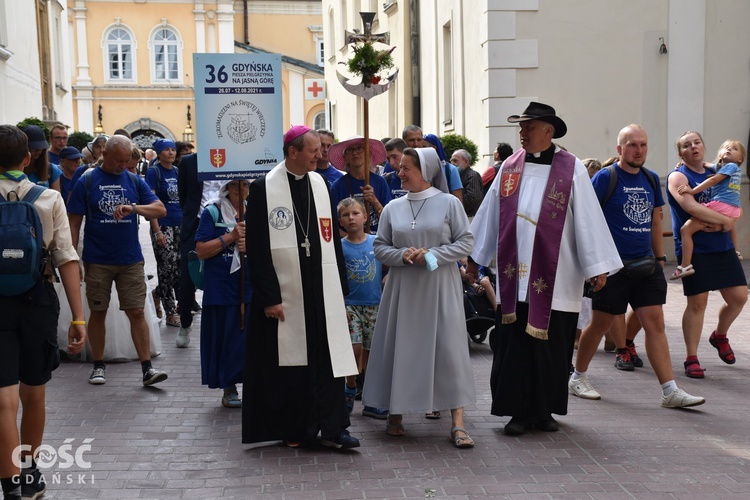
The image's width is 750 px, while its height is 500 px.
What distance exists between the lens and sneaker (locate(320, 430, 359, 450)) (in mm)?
6227

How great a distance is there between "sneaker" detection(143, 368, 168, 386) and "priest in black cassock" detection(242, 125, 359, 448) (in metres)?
1.98

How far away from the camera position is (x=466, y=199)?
10.9 m

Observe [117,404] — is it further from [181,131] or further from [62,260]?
[181,131]

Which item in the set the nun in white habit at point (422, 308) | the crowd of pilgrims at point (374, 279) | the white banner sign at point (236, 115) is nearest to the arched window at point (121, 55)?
the crowd of pilgrims at point (374, 279)

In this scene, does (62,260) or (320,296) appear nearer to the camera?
(62,260)

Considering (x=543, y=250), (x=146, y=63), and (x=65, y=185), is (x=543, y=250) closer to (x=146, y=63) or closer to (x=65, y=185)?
(x=65, y=185)

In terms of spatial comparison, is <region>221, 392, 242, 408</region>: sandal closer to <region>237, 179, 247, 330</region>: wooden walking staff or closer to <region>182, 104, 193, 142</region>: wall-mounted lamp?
<region>237, 179, 247, 330</region>: wooden walking staff

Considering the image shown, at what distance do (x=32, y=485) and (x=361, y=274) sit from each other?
9.01ft

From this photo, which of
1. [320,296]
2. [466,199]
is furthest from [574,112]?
[320,296]

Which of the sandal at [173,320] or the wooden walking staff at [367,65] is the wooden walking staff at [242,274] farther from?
the sandal at [173,320]

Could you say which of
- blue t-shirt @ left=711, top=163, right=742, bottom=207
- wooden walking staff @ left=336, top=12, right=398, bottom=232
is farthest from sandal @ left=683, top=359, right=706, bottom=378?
wooden walking staff @ left=336, top=12, right=398, bottom=232

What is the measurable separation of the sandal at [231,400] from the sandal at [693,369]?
145 inches

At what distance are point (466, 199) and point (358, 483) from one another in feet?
18.6

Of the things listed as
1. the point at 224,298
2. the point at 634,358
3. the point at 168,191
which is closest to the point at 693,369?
the point at 634,358
